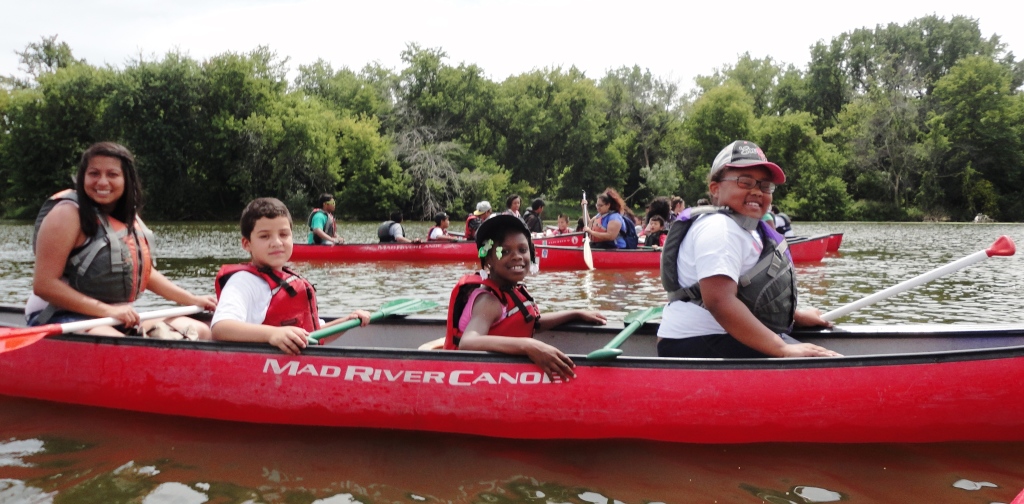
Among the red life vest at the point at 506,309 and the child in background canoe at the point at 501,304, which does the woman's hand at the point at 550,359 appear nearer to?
the child in background canoe at the point at 501,304

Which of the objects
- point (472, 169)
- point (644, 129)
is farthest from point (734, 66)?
point (472, 169)

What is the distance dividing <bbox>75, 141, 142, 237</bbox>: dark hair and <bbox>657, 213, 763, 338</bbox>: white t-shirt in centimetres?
298

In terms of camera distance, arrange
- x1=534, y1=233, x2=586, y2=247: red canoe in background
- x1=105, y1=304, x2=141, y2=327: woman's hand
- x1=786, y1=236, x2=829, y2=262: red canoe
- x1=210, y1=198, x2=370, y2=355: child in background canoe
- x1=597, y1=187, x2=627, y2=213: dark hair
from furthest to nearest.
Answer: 1. x1=534, y1=233, x2=586, y2=247: red canoe in background
2. x1=786, y1=236, x2=829, y2=262: red canoe
3. x1=597, y1=187, x2=627, y2=213: dark hair
4. x1=105, y1=304, x2=141, y2=327: woman's hand
5. x1=210, y1=198, x2=370, y2=355: child in background canoe

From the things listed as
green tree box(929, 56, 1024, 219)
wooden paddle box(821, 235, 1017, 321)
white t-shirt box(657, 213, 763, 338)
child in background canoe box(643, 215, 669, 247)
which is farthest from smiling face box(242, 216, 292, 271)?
green tree box(929, 56, 1024, 219)

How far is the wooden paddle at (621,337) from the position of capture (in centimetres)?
357

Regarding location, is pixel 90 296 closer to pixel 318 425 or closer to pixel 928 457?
pixel 318 425

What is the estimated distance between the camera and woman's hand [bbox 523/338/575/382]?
11.7 ft

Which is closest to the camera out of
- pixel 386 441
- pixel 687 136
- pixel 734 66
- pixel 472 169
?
pixel 386 441

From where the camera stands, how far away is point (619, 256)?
12.1 metres

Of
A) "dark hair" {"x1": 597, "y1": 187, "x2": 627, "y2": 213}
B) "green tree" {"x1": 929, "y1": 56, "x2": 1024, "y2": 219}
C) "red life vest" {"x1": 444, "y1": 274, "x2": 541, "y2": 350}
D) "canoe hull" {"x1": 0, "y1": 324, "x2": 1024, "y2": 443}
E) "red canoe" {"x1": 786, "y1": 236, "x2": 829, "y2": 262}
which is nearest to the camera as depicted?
"canoe hull" {"x1": 0, "y1": 324, "x2": 1024, "y2": 443}

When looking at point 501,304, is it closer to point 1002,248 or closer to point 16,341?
point 16,341

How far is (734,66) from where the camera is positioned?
62438 millimetres

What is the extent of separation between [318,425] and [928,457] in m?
3.03

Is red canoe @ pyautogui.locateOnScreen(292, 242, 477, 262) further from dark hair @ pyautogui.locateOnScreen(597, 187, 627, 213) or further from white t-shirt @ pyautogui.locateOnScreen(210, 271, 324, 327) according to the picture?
white t-shirt @ pyautogui.locateOnScreen(210, 271, 324, 327)
